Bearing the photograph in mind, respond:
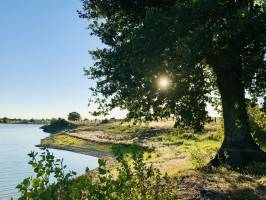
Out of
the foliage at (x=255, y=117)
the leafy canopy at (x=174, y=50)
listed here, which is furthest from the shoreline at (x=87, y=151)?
the leafy canopy at (x=174, y=50)

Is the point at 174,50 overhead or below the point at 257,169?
overhead

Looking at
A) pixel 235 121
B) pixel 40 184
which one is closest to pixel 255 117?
pixel 235 121

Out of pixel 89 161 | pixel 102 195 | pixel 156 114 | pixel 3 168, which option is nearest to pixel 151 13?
pixel 156 114

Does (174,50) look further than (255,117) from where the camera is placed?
No

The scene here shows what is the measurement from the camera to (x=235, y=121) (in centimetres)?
2769

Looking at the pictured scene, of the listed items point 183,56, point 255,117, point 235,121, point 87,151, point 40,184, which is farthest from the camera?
point 87,151

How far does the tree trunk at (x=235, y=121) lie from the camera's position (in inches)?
1082

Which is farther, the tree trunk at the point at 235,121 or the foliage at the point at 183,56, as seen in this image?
the tree trunk at the point at 235,121

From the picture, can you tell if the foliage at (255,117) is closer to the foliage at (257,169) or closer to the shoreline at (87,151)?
the shoreline at (87,151)

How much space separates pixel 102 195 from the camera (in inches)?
371

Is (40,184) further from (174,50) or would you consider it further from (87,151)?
(87,151)

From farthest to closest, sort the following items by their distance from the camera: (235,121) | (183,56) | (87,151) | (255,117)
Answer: (87,151) → (255,117) → (235,121) → (183,56)

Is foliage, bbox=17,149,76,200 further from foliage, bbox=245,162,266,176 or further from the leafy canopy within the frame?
foliage, bbox=245,162,266,176

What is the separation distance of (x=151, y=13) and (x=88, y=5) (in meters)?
8.25
